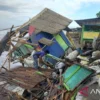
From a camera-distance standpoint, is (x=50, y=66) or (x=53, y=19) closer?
(x=50, y=66)

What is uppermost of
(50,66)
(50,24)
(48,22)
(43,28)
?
(48,22)

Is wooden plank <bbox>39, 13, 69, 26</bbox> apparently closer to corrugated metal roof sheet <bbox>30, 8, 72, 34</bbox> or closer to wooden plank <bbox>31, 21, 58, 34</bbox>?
corrugated metal roof sheet <bbox>30, 8, 72, 34</bbox>

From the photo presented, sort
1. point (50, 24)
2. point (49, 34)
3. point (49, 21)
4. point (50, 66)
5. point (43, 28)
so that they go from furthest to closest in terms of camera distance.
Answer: point (49, 21), point (50, 24), point (49, 34), point (43, 28), point (50, 66)

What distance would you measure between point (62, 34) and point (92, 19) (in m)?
3.81

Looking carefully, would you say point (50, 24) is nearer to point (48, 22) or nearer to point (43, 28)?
point (48, 22)

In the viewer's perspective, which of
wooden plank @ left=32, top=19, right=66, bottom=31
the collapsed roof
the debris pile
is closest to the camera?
the debris pile

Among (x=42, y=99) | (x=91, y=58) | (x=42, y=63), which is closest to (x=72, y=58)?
(x=91, y=58)

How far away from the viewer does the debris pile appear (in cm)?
597

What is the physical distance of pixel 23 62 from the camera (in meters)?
10.5

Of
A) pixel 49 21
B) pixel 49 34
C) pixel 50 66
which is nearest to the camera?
pixel 50 66

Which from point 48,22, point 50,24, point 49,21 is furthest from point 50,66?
point 49,21

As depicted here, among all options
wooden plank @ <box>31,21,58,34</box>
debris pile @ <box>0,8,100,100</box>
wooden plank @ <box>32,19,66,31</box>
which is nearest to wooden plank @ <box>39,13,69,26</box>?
debris pile @ <box>0,8,100,100</box>

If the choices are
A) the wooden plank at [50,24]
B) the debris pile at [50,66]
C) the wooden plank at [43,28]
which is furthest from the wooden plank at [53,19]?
the wooden plank at [43,28]

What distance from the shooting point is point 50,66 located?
367 inches
